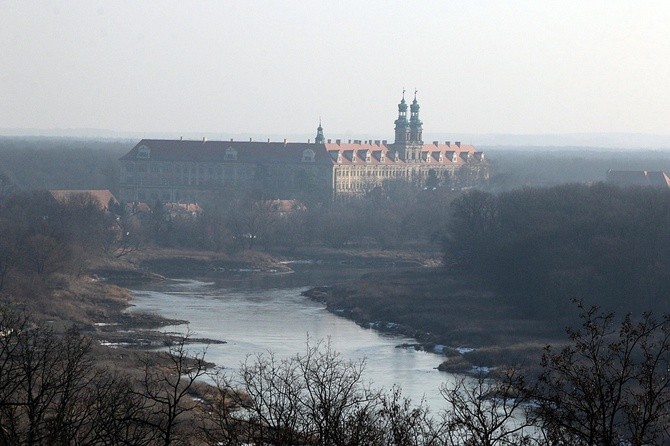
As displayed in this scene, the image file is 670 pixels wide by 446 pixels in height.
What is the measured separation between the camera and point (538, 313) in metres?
33.8

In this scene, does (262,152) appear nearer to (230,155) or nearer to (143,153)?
(230,155)

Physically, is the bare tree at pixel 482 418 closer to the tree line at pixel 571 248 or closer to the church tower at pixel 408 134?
the tree line at pixel 571 248

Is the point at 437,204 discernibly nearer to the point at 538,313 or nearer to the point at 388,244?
the point at 388,244

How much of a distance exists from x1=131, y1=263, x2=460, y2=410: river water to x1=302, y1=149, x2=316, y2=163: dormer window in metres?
30.8

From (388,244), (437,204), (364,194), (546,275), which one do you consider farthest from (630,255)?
(364,194)

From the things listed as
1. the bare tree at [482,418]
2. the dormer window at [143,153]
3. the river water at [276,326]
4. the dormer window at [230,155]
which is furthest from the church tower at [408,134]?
the bare tree at [482,418]

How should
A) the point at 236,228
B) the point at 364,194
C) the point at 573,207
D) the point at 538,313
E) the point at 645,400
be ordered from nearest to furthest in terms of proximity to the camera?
the point at 645,400 < the point at 538,313 < the point at 573,207 < the point at 236,228 < the point at 364,194

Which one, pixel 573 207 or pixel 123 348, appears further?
pixel 573 207

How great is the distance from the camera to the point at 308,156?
7775 cm

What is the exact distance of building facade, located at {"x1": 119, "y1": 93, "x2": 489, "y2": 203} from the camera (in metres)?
77.1

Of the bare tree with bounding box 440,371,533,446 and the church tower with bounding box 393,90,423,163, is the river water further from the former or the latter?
the church tower with bounding box 393,90,423,163

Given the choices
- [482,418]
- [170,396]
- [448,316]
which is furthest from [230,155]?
[482,418]

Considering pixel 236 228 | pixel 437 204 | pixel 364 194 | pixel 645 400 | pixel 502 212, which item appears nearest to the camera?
pixel 645 400

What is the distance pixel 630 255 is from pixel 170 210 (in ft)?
117
